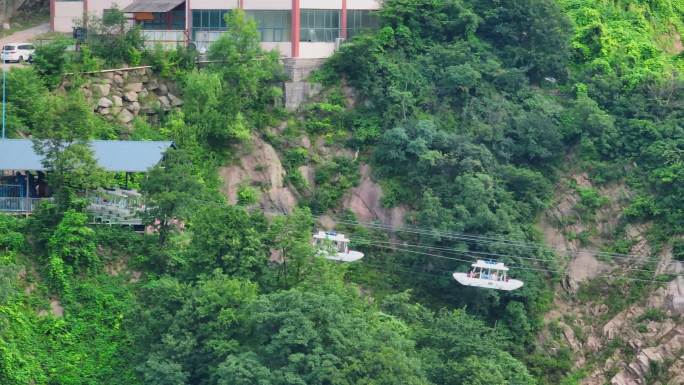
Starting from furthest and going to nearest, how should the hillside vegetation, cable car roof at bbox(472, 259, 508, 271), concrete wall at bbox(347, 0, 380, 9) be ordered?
concrete wall at bbox(347, 0, 380, 9)
cable car roof at bbox(472, 259, 508, 271)
the hillside vegetation

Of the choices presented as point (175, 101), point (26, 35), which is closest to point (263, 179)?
point (175, 101)

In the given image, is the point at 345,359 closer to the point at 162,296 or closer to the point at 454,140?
the point at 162,296

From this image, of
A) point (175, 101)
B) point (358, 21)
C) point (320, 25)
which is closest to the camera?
point (175, 101)

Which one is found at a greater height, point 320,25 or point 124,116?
point 320,25

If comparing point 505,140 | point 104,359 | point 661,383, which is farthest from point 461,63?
point 104,359

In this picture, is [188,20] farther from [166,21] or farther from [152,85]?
[152,85]

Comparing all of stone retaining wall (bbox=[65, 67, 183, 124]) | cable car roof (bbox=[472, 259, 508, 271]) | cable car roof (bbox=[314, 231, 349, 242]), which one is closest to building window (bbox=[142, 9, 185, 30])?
stone retaining wall (bbox=[65, 67, 183, 124])

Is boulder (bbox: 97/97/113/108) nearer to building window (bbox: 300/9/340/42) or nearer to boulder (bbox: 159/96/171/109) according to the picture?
boulder (bbox: 159/96/171/109)

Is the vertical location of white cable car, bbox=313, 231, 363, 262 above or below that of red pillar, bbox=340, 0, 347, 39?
below
